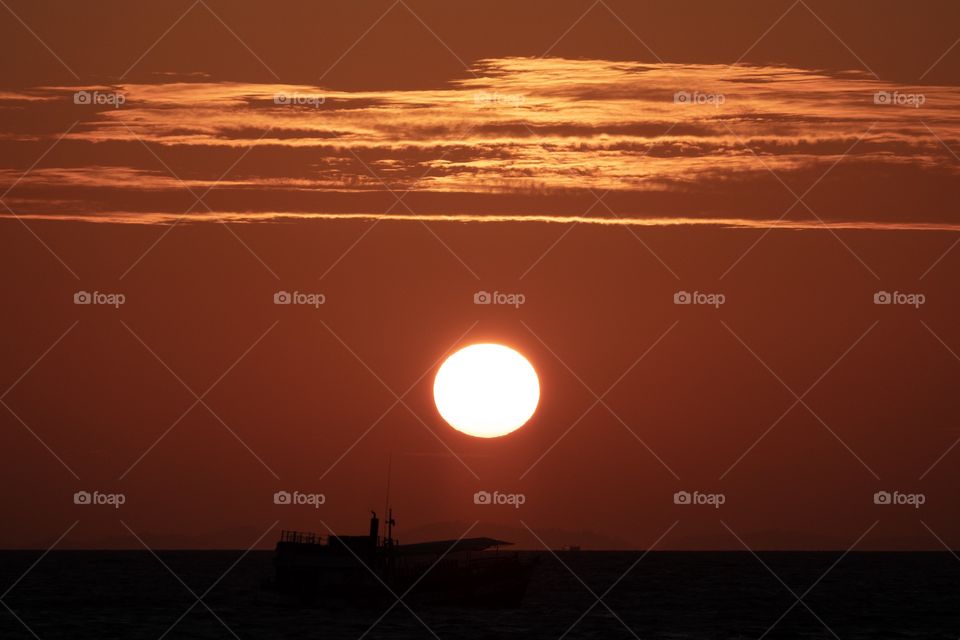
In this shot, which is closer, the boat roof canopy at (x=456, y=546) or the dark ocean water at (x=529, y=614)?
the dark ocean water at (x=529, y=614)

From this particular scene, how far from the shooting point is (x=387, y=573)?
330ft

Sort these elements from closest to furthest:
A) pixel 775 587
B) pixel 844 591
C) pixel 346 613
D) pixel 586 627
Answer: pixel 586 627 < pixel 346 613 < pixel 844 591 < pixel 775 587

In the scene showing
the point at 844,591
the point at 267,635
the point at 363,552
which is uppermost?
the point at 844,591

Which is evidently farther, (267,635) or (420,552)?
(420,552)

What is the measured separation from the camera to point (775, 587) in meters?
162

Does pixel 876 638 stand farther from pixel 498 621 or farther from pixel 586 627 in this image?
pixel 498 621

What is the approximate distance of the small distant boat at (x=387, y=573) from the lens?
329 ft

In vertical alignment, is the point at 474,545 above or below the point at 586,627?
above

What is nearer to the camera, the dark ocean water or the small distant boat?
the dark ocean water

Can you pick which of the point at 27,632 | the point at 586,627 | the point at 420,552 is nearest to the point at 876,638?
the point at 586,627

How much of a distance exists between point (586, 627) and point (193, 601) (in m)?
44.0

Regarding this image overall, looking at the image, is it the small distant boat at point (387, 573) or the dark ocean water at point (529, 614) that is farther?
the small distant boat at point (387, 573)

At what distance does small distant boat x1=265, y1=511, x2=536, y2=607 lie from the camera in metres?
100

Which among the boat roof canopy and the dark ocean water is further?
the boat roof canopy
